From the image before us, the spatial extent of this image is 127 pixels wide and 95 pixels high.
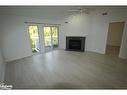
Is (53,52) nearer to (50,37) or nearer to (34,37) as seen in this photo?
(50,37)

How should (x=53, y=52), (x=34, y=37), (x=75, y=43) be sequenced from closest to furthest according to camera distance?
1. (x=34, y=37)
2. (x=53, y=52)
3. (x=75, y=43)

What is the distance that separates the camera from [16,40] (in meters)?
2.05

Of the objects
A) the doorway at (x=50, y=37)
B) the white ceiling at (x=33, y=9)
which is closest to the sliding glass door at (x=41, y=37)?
the doorway at (x=50, y=37)

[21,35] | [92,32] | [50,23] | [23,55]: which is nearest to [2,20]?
[21,35]

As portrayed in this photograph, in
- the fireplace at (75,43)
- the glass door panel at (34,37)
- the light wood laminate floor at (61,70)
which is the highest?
the glass door panel at (34,37)

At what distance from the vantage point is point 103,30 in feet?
10.9

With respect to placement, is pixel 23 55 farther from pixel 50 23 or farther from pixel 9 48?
pixel 50 23

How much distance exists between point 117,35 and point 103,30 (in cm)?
431

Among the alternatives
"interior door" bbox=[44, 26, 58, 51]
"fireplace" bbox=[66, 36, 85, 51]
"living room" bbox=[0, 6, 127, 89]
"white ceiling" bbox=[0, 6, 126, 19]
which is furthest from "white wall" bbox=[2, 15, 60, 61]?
"fireplace" bbox=[66, 36, 85, 51]

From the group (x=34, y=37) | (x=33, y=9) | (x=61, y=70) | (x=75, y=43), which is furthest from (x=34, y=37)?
(x=75, y=43)

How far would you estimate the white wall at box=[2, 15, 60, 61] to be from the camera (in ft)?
5.99

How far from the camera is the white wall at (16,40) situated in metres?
1.83

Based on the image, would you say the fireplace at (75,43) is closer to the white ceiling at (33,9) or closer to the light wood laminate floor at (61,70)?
the light wood laminate floor at (61,70)

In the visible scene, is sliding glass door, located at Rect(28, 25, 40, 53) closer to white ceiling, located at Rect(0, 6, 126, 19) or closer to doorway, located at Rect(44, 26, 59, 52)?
doorway, located at Rect(44, 26, 59, 52)
